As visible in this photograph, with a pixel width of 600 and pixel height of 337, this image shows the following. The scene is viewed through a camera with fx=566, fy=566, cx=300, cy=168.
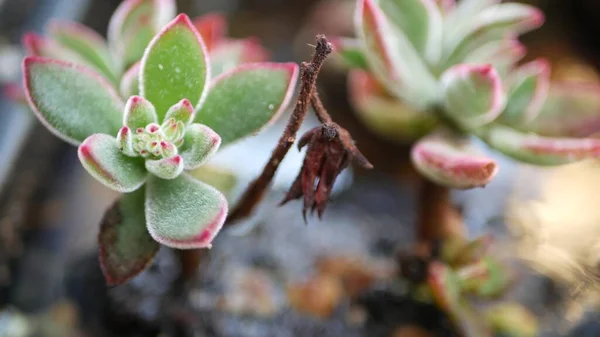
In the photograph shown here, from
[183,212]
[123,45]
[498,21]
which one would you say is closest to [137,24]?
[123,45]

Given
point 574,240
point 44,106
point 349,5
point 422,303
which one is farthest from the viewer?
point 349,5

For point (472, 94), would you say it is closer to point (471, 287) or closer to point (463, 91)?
point (463, 91)

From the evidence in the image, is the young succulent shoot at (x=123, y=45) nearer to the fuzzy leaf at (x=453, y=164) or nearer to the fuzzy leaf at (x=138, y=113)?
the fuzzy leaf at (x=138, y=113)

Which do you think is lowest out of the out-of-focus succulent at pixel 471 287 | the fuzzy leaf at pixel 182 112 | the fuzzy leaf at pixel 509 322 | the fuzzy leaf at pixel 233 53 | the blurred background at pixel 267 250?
the blurred background at pixel 267 250

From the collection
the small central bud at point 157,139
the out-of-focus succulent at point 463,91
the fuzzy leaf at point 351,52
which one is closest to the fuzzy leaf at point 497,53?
the out-of-focus succulent at point 463,91

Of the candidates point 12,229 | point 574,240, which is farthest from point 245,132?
point 574,240

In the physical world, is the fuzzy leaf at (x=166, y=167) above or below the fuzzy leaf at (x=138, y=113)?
below

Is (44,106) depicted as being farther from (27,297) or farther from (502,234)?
(502,234)
